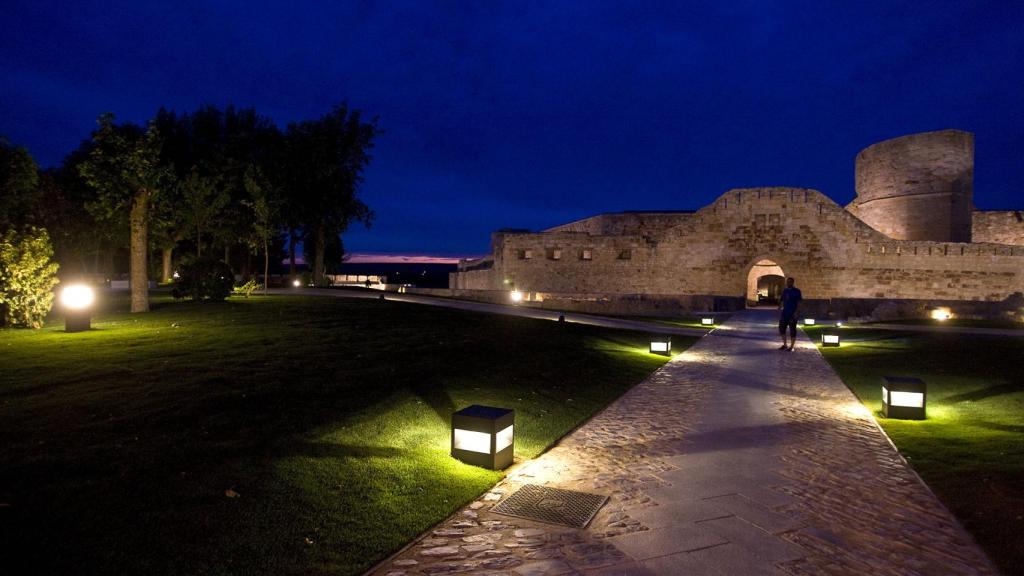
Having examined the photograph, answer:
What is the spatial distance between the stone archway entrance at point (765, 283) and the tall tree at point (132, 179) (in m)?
34.2

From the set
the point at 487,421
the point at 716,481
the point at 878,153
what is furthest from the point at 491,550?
the point at 878,153

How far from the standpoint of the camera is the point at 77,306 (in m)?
12.8

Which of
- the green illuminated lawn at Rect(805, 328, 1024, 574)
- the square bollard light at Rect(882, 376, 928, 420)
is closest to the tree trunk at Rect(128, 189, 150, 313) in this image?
the square bollard light at Rect(882, 376, 928, 420)

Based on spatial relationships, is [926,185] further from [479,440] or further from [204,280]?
[204,280]

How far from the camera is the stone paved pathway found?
375cm

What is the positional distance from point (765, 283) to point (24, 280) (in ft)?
142

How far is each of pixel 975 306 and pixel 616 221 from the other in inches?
969

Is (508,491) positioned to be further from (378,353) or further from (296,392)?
(378,353)

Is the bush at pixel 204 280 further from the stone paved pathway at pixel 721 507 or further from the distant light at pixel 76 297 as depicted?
the stone paved pathway at pixel 721 507

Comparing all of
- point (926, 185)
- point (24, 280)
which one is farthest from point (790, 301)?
point (926, 185)

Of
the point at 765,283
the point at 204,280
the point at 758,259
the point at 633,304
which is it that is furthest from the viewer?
the point at 765,283

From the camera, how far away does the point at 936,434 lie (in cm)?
698

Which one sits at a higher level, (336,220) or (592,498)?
(336,220)

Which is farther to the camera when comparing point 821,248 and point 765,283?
point 765,283
